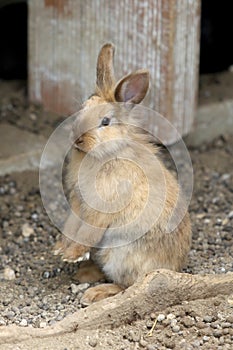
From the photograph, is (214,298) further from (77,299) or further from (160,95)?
(160,95)

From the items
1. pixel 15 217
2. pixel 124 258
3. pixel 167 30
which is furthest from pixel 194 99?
pixel 124 258

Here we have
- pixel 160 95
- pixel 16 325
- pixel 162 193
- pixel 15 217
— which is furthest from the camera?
pixel 160 95

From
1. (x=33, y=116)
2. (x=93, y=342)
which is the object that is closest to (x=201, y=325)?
(x=93, y=342)

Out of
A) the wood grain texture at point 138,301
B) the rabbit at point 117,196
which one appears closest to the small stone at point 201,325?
the wood grain texture at point 138,301

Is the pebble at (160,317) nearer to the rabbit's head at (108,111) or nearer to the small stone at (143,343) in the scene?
the small stone at (143,343)

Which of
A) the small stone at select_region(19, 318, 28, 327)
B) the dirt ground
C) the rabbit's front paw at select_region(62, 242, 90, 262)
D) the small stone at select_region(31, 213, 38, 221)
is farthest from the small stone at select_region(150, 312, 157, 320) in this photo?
the small stone at select_region(31, 213, 38, 221)

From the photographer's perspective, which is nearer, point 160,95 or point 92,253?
point 92,253
